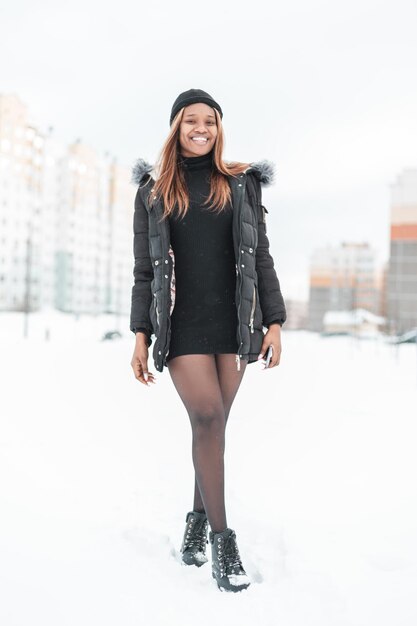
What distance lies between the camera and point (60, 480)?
4586mm

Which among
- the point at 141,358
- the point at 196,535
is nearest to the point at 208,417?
the point at 141,358

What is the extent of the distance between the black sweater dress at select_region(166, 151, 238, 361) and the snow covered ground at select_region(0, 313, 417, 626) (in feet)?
3.62

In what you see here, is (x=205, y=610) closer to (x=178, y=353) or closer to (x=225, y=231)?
(x=178, y=353)

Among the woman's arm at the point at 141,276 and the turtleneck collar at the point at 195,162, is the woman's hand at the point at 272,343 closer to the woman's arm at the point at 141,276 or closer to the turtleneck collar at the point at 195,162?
the woman's arm at the point at 141,276

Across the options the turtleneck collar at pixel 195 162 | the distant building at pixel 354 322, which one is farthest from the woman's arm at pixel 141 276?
the distant building at pixel 354 322

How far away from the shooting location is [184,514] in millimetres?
3910

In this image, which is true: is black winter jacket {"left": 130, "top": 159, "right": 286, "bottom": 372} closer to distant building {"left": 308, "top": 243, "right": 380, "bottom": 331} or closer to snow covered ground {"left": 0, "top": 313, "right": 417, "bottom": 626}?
snow covered ground {"left": 0, "top": 313, "right": 417, "bottom": 626}

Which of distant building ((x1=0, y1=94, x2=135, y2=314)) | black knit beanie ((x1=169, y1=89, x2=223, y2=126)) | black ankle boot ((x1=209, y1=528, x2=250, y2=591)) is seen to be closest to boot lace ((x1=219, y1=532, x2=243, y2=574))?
black ankle boot ((x1=209, y1=528, x2=250, y2=591))

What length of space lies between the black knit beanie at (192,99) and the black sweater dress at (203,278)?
0.44 metres

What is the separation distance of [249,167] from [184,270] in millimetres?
664

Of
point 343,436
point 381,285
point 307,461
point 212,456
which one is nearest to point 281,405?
point 343,436

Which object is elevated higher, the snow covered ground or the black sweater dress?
the black sweater dress

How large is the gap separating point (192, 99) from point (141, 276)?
3.03 feet

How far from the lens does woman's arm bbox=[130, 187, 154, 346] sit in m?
3.13
